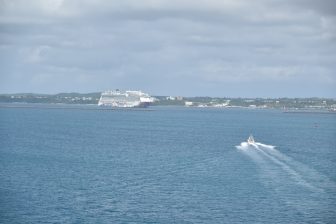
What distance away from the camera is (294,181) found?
49.8m

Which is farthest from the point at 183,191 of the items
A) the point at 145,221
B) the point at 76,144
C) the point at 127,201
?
the point at 76,144

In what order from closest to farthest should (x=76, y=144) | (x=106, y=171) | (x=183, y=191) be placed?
(x=183, y=191), (x=106, y=171), (x=76, y=144)

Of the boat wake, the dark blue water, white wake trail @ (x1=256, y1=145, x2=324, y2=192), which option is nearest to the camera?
the dark blue water

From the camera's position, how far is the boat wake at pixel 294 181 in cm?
4248

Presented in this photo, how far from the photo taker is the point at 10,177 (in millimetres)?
49594

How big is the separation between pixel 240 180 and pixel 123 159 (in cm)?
1812

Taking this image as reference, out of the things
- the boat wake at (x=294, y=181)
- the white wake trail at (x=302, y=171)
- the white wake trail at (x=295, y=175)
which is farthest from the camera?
the white wake trail at (x=302, y=171)

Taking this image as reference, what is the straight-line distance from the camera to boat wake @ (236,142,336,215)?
42.5 m

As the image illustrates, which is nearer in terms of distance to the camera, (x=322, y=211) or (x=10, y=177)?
(x=322, y=211)

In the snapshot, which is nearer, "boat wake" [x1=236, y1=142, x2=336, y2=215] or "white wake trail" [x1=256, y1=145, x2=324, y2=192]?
"boat wake" [x1=236, y1=142, x2=336, y2=215]

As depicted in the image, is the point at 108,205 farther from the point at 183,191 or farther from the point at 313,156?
the point at 313,156

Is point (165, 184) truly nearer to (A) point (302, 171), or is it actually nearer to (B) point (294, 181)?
(B) point (294, 181)

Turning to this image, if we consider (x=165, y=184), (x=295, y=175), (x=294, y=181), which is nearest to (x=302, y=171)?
(x=295, y=175)

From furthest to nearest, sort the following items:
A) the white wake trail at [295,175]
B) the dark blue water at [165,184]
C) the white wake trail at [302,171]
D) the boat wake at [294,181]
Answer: the white wake trail at [302,171], the white wake trail at [295,175], the boat wake at [294,181], the dark blue water at [165,184]
